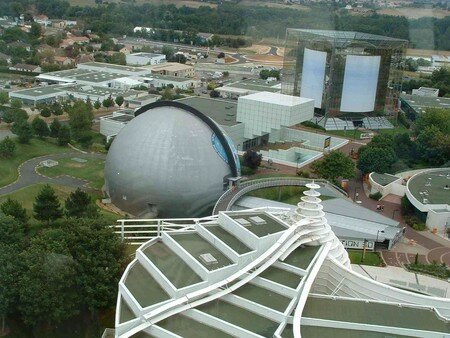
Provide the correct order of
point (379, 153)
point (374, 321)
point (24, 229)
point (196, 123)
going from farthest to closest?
point (379, 153)
point (196, 123)
point (24, 229)
point (374, 321)

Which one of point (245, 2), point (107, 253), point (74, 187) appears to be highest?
point (245, 2)

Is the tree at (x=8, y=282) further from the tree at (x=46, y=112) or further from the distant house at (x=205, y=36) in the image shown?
the distant house at (x=205, y=36)

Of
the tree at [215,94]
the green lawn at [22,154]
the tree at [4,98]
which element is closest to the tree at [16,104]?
the tree at [4,98]

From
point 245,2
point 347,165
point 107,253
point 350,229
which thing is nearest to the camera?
point 107,253

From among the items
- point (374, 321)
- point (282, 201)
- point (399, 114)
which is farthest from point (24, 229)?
point (399, 114)

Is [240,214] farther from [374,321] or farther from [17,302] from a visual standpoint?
[17,302]

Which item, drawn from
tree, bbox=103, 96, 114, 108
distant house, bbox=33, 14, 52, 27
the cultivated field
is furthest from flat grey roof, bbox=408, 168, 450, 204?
distant house, bbox=33, 14, 52, 27

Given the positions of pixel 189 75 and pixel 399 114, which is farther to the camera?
pixel 189 75

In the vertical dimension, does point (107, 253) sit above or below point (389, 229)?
above
